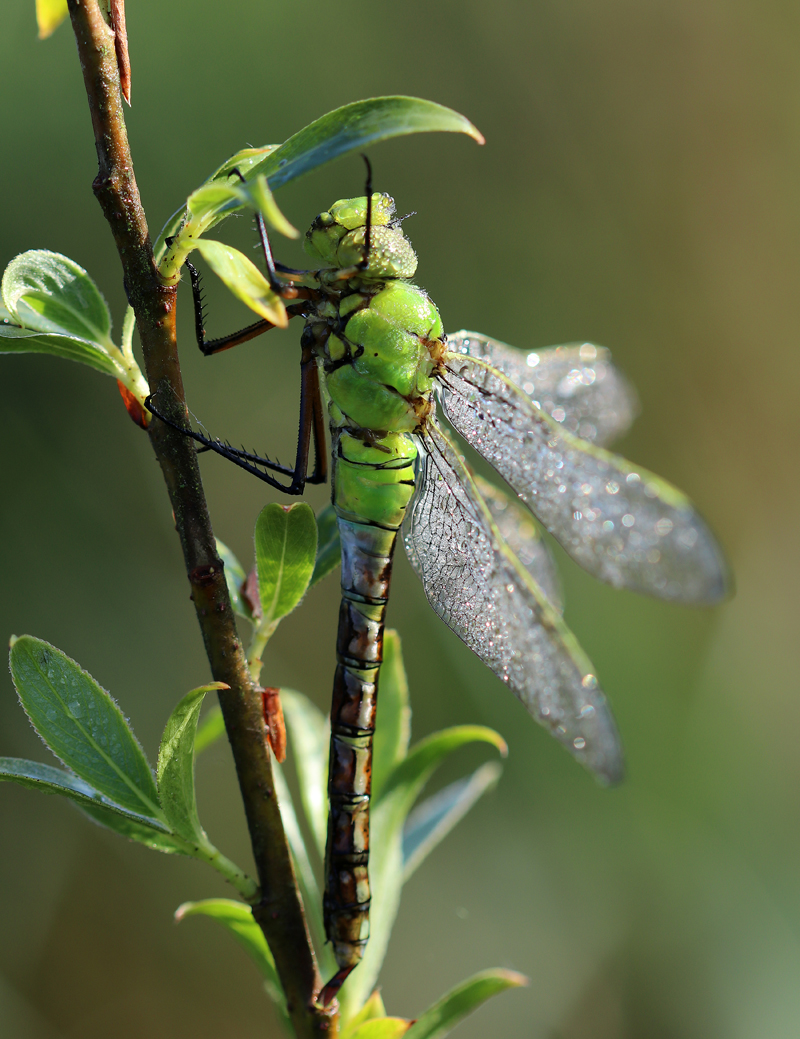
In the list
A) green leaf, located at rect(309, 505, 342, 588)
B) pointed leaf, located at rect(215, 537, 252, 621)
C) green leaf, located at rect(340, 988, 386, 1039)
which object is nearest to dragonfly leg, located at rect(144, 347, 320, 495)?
green leaf, located at rect(309, 505, 342, 588)

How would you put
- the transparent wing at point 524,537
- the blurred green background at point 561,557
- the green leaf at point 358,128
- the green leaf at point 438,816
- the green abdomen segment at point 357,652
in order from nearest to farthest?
the green leaf at point 358,128 → the green abdomen segment at point 357,652 → the green leaf at point 438,816 → the transparent wing at point 524,537 → the blurred green background at point 561,557

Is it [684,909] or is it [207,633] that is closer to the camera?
[207,633]

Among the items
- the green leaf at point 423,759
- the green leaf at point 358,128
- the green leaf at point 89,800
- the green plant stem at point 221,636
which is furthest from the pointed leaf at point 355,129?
the green leaf at point 423,759

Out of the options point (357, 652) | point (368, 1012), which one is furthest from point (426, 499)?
point (368, 1012)

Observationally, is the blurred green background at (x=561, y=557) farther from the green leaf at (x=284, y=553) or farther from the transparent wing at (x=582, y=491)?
the green leaf at (x=284, y=553)

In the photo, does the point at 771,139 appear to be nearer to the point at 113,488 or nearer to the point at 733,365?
the point at 733,365

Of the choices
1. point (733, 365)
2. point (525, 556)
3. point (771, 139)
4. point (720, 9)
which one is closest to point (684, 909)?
point (525, 556)

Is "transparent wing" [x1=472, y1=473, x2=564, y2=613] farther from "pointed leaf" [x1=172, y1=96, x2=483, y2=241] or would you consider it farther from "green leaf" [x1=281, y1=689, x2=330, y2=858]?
"pointed leaf" [x1=172, y1=96, x2=483, y2=241]

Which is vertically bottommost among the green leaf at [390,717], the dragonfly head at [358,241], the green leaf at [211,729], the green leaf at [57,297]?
the green leaf at [211,729]
